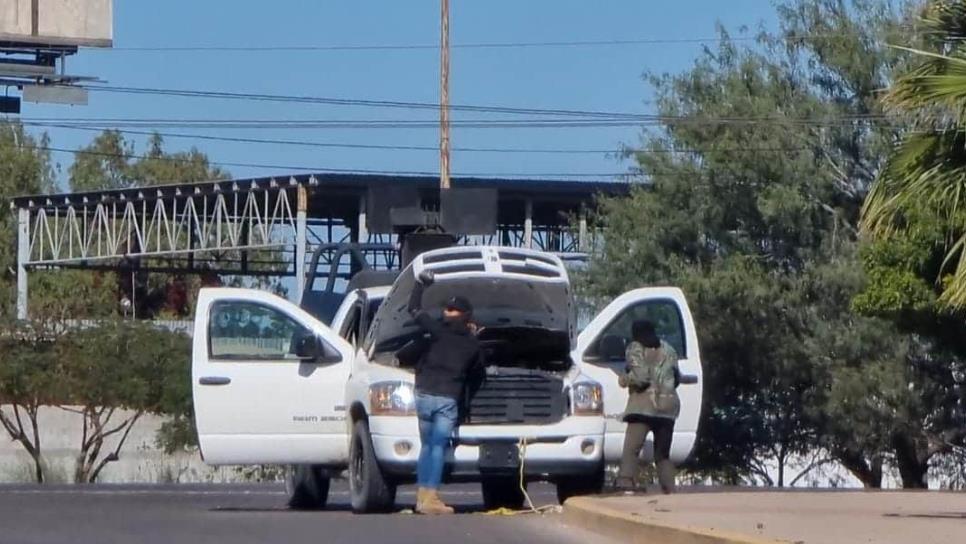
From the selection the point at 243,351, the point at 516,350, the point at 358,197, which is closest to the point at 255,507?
the point at 243,351

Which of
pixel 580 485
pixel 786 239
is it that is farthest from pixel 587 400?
pixel 786 239

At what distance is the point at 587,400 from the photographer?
14.4 metres

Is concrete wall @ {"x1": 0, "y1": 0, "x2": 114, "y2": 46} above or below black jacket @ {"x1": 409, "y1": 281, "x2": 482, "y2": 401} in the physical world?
above

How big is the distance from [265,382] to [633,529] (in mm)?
3872

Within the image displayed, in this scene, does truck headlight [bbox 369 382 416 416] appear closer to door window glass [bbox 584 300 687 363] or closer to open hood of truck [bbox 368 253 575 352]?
open hood of truck [bbox 368 253 575 352]

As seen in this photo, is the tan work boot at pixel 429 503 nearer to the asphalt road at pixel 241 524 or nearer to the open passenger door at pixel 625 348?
the asphalt road at pixel 241 524

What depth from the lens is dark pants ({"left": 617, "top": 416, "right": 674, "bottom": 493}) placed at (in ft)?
49.7

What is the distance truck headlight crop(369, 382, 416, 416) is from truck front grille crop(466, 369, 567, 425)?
48cm

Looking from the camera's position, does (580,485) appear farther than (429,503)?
Yes

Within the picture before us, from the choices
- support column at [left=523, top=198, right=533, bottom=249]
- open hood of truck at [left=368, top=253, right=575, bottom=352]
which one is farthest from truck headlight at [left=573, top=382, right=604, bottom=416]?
support column at [left=523, top=198, right=533, bottom=249]

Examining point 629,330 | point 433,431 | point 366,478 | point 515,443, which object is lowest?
point 366,478

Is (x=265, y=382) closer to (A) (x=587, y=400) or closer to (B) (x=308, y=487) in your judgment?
(B) (x=308, y=487)

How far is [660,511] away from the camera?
13.3m

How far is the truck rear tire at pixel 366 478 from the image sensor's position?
14180 mm
